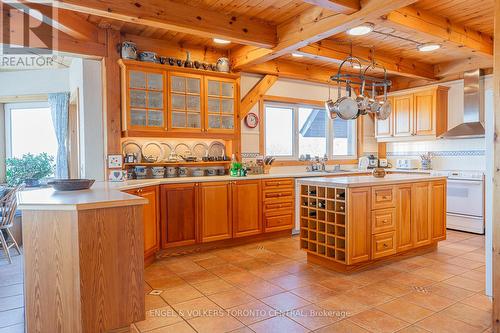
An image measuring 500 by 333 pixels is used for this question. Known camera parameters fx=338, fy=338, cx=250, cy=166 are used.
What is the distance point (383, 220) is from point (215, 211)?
198cm

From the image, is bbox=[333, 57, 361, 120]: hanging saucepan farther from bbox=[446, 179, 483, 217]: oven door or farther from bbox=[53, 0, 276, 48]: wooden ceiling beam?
bbox=[446, 179, 483, 217]: oven door

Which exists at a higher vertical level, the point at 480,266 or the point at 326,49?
the point at 326,49

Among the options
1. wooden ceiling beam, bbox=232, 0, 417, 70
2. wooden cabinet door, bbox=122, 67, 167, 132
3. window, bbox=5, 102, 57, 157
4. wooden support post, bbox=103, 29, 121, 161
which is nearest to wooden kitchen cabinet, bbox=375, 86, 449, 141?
wooden ceiling beam, bbox=232, 0, 417, 70

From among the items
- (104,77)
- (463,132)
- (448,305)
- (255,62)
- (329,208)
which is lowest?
(448,305)

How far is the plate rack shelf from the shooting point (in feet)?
11.2

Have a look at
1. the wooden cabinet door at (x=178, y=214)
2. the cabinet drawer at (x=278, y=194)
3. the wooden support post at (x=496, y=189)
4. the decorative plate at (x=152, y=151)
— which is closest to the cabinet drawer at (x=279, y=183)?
the cabinet drawer at (x=278, y=194)

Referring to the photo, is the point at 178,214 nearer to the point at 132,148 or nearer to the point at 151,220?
the point at 151,220

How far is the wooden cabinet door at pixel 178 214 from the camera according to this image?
12.9ft

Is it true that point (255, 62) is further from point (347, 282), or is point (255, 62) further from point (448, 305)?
point (448, 305)

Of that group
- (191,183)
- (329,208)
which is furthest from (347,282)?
(191,183)

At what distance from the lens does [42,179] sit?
570 cm

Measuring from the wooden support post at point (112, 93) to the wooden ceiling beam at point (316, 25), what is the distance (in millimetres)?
1706

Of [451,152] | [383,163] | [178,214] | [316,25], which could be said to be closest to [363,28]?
[316,25]

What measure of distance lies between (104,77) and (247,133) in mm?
2151
